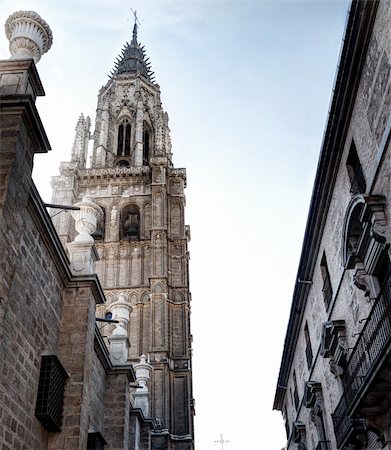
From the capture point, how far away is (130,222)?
1609 inches

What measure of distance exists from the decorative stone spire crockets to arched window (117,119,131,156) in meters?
7.16

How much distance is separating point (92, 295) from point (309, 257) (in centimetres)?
758

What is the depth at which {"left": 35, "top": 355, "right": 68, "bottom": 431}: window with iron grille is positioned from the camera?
957 cm

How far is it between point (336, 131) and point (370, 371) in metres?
5.56

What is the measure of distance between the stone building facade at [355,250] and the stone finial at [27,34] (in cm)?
558

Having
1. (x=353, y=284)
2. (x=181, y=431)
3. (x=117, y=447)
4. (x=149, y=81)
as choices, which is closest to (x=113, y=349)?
(x=117, y=447)

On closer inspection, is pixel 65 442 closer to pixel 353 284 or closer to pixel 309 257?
pixel 353 284

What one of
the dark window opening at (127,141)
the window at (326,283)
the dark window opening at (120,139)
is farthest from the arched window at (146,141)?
the window at (326,283)

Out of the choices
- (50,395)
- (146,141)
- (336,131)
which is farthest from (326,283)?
(146,141)

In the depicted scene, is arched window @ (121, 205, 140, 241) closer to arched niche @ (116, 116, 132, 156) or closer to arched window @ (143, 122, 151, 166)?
arched window @ (143, 122, 151, 166)

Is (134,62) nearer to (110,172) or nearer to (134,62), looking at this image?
(134,62)

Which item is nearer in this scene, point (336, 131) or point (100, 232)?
point (336, 131)

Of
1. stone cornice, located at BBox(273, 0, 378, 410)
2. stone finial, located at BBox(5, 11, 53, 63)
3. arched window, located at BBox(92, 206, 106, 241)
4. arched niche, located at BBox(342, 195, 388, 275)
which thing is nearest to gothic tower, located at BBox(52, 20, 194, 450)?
arched window, located at BBox(92, 206, 106, 241)

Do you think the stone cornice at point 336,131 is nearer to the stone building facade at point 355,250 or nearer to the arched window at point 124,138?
the stone building facade at point 355,250
